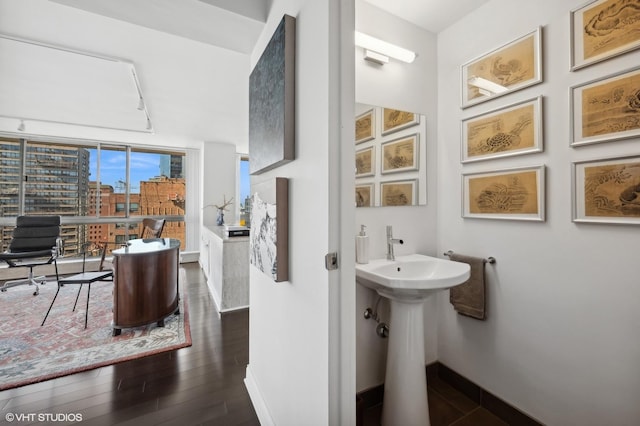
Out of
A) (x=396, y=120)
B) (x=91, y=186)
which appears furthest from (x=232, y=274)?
(x=91, y=186)

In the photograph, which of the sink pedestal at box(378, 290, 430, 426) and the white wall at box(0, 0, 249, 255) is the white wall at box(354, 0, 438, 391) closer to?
the sink pedestal at box(378, 290, 430, 426)

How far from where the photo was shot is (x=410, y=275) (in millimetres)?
1632

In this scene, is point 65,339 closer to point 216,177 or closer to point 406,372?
point 406,372

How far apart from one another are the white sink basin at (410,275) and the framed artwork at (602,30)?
1.15m

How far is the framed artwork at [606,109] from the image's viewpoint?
3.69ft

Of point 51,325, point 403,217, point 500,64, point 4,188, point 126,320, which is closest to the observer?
point 500,64

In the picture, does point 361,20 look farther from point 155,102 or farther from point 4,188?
point 4,188

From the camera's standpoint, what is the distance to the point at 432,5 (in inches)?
65.8

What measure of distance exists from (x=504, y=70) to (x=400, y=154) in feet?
2.42

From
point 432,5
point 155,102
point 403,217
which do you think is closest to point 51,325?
point 155,102

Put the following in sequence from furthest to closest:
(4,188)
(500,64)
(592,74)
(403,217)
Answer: (4,188)
(403,217)
(500,64)
(592,74)

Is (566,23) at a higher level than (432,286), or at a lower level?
higher

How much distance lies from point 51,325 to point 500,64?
4424 millimetres

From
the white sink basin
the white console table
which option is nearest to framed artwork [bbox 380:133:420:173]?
the white sink basin
